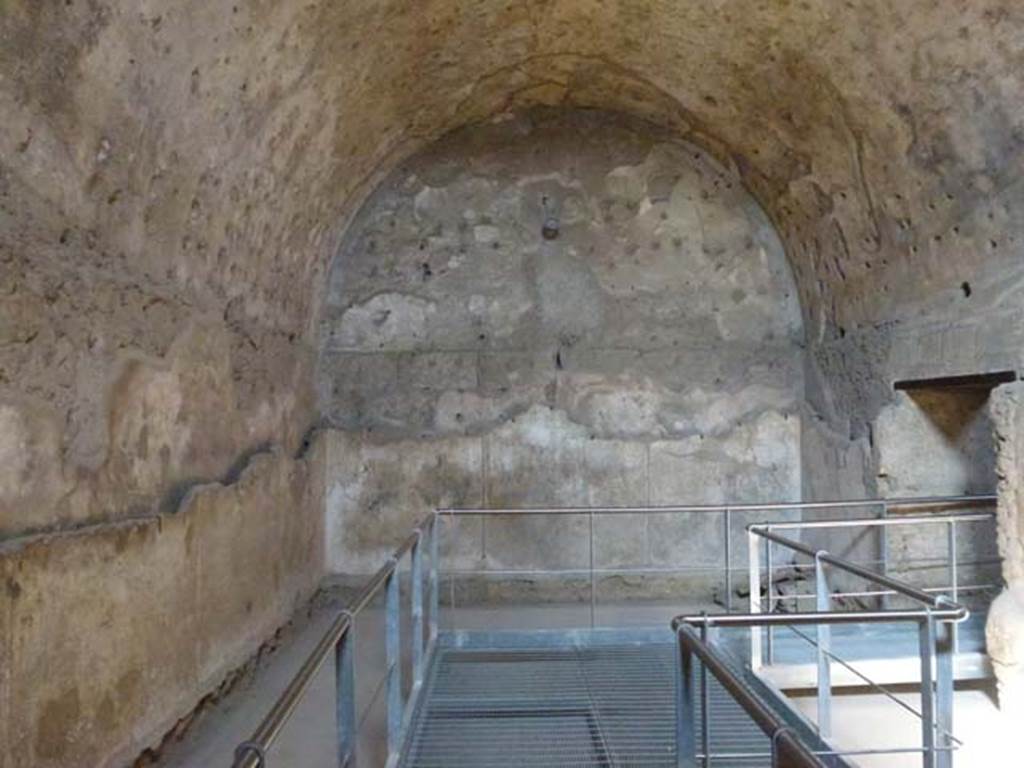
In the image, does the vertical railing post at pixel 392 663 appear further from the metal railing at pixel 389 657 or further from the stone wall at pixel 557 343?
the stone wall at pixel 557 343

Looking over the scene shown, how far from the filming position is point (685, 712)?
2248 millimetres

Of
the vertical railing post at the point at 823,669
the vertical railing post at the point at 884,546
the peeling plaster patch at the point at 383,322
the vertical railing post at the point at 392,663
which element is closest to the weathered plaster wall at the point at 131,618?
the vertical railing post at the point at 392,663

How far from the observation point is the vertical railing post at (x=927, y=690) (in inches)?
119

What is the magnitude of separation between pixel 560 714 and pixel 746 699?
2.64m

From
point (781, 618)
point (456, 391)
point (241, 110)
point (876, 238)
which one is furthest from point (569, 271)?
point (781, 618)

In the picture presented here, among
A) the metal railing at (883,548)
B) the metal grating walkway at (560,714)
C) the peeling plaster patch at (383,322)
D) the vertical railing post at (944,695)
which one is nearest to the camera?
the vertical railing post at (944,695)

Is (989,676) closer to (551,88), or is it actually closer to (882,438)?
(882,438)

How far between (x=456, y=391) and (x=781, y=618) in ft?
15.7

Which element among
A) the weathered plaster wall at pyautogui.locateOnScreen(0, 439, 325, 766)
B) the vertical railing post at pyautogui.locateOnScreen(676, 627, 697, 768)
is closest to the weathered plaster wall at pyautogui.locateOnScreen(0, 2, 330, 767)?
the weathered plaster wall at pyautogui.locateOnScreen(0, 439, 325, 766)

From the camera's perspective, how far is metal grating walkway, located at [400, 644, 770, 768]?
3.72m

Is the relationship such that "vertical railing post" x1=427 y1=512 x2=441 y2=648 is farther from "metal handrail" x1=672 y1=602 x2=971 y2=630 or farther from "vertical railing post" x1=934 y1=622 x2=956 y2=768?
"vertical railing post" x1=934 y1=622 x2=956 y2=768

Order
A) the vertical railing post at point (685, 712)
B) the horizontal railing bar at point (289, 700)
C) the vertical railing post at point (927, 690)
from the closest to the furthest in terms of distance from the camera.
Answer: the horizontal railing bar at point (289, 700), the vertical railing post at point (685, 712), the vertical railing post at point (927, 690)

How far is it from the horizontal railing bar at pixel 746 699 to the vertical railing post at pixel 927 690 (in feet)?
4.13

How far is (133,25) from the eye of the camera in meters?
3.08
